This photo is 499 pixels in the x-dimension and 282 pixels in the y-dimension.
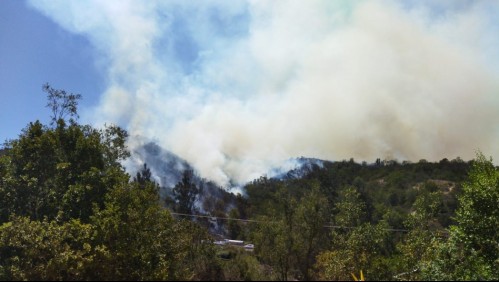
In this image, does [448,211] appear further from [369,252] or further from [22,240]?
[22,240]

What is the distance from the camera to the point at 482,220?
Answer: 90.7 feet

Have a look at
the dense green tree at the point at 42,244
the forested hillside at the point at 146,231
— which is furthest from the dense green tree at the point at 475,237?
the dense green tree at the point at 42,244

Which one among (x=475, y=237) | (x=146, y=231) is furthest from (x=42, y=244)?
(x=475, y=237)

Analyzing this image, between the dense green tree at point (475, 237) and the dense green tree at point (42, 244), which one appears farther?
the dense green tree at point (475, 237)

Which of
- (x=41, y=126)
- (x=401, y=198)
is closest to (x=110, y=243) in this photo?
(x=41, y=126)

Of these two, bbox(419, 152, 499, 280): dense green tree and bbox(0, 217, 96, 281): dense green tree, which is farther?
bbox(419, 152, 499, 280): dense green tree

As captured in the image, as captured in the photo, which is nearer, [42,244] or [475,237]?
[42,244]

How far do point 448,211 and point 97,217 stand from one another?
415 feet

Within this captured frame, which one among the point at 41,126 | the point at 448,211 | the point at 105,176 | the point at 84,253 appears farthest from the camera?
the point at 448,211

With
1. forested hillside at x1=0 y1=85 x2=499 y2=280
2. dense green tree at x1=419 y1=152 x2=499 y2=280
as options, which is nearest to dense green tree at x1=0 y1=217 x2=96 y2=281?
forested hillside at x1=0 y1=85 x2=499 y2=280

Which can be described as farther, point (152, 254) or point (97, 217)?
point (97, 217)

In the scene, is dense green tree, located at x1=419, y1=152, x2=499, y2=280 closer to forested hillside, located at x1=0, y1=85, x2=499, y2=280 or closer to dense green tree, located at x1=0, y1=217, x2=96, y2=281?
forested hillside, located at x1=0, y1=85, x2=499, y2=280

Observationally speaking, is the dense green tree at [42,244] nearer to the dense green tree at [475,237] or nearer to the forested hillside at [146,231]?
the forested hillside at [146,231]

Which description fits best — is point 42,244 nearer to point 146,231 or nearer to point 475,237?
point 146,231
